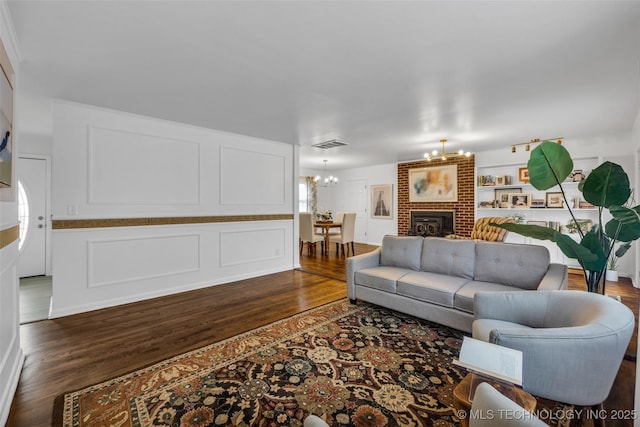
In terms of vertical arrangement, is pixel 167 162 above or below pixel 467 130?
below

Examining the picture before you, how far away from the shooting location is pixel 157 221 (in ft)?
13.0

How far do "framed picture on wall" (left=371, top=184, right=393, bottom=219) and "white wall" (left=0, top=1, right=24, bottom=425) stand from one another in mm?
7503

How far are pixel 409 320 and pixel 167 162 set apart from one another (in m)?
3.70

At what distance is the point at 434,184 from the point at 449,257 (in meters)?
4.27

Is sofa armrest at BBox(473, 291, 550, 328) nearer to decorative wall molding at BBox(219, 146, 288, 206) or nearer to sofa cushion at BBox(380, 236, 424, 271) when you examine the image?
sofa cushion at BBox(380, 236, 424, 271)

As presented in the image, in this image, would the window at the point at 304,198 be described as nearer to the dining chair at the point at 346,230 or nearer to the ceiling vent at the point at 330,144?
the dining chair at the point at 346,230

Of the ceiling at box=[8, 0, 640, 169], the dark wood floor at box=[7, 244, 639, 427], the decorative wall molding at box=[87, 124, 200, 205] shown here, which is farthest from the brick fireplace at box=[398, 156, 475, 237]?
the decorative wall molding at box=[87, 124, 200, 205]

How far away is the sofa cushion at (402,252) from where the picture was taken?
142 inches

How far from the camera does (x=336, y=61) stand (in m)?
2.40

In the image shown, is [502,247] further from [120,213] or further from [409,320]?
[120,213]

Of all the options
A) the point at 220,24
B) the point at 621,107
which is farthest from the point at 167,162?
the point at 621,107

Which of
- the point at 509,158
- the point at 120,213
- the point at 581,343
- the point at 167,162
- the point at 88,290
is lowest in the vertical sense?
the point at 88,290

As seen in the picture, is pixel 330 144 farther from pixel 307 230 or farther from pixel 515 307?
pixel 515 307

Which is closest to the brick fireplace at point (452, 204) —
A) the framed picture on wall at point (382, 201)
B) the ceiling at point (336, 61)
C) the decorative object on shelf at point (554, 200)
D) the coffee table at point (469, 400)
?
the framed picture on wall at point (382, 201)
